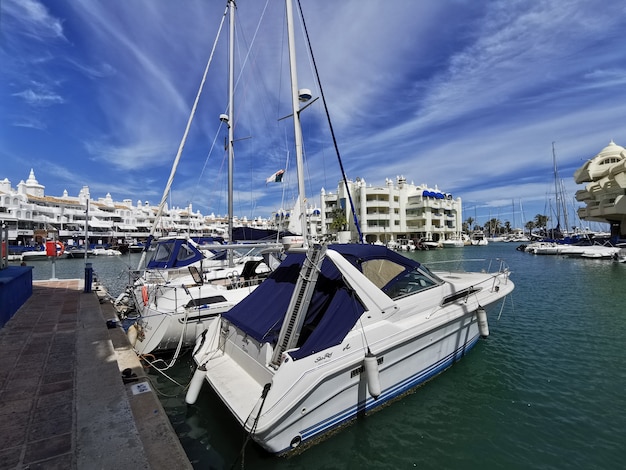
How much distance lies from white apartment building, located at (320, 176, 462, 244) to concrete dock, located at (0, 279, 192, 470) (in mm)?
54757

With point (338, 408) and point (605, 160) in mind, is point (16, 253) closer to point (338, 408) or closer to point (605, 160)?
point (338, 408)

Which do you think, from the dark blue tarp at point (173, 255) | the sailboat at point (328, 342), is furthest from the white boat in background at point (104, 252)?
the sailboat at point (328, 342)

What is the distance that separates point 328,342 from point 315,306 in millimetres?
860

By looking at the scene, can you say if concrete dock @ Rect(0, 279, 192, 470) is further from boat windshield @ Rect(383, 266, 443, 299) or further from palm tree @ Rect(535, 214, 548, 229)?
palm tree @ Rect(535, 214, 548, 229)

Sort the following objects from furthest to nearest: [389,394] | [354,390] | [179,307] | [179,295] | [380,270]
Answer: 1. [179,295]
2. [179,307]
3. [380,270]
4. [389,394]
5. [354,390]

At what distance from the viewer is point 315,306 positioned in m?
4.87

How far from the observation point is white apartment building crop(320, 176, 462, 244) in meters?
61.7

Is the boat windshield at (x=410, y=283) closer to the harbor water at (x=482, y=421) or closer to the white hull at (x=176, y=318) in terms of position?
the harbor water at (x=482, y=421)

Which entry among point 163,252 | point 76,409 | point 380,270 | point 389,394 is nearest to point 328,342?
point 389,394

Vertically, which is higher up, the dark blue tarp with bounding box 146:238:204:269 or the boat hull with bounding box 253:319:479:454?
the dark blue tarp with bounding box 146:238:204:269

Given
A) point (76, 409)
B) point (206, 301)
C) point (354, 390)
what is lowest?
point (354, 390)

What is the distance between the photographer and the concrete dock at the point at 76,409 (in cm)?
300

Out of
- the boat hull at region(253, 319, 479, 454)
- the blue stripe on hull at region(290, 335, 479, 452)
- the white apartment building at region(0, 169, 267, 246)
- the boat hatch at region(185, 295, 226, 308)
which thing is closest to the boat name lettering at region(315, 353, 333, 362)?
the boat hull at region(253, 319, 479, 454)

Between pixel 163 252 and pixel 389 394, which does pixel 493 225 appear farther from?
pixel 389 394
